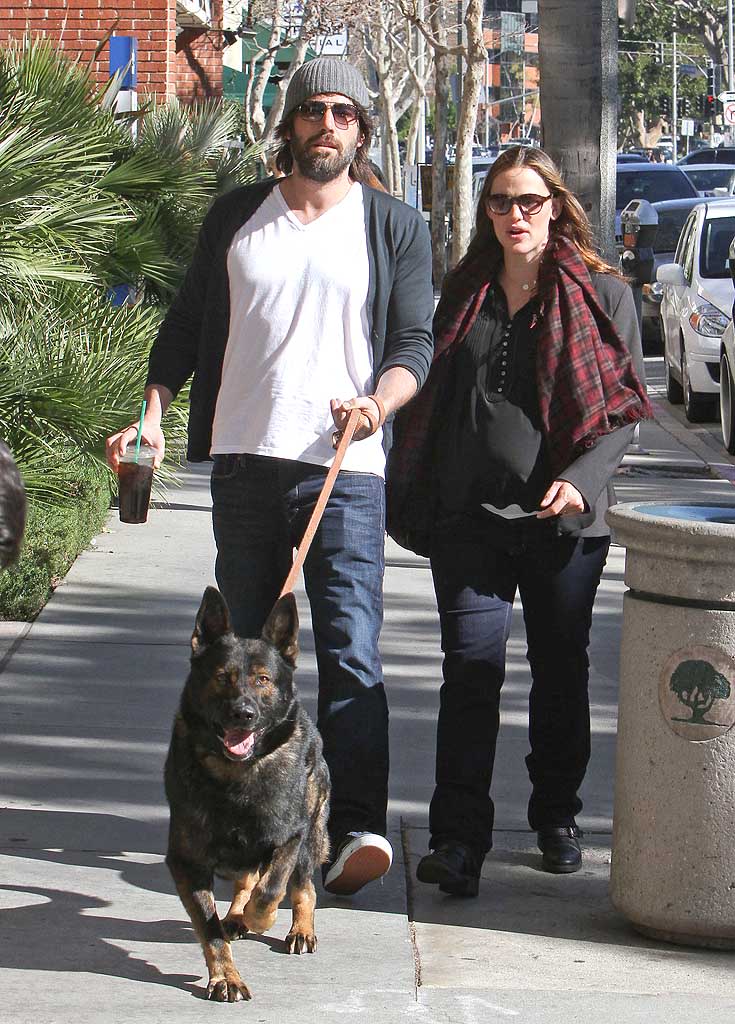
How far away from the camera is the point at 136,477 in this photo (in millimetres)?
4391

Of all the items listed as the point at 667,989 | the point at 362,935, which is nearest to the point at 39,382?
the point at 362,935

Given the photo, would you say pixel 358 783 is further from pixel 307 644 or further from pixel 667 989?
pixel 307 644

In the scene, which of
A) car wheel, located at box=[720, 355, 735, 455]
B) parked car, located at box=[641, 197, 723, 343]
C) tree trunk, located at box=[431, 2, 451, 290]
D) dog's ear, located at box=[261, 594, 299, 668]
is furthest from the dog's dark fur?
tree trunk, located at box=[431, 2, 451, 290]

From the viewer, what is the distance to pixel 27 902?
14.6ft

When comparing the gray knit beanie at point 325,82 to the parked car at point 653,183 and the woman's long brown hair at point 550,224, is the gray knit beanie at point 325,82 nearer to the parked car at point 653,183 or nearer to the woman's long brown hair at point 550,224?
the woman's long brown hair at point 550,224

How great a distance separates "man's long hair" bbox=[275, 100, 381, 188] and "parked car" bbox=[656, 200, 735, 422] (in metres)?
10.3

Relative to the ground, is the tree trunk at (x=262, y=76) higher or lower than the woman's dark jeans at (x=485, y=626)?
higher

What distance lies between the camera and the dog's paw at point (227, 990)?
12.5ft

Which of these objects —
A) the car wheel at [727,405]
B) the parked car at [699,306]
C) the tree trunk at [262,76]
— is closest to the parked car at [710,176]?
the tree trunk at [262,76]

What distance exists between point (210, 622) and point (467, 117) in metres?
24.7

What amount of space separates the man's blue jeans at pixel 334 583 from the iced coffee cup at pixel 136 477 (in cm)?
19

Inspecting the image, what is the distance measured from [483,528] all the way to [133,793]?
1.63 meters

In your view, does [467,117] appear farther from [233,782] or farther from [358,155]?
[233,782]

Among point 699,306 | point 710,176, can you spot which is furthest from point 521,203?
point 710,176
